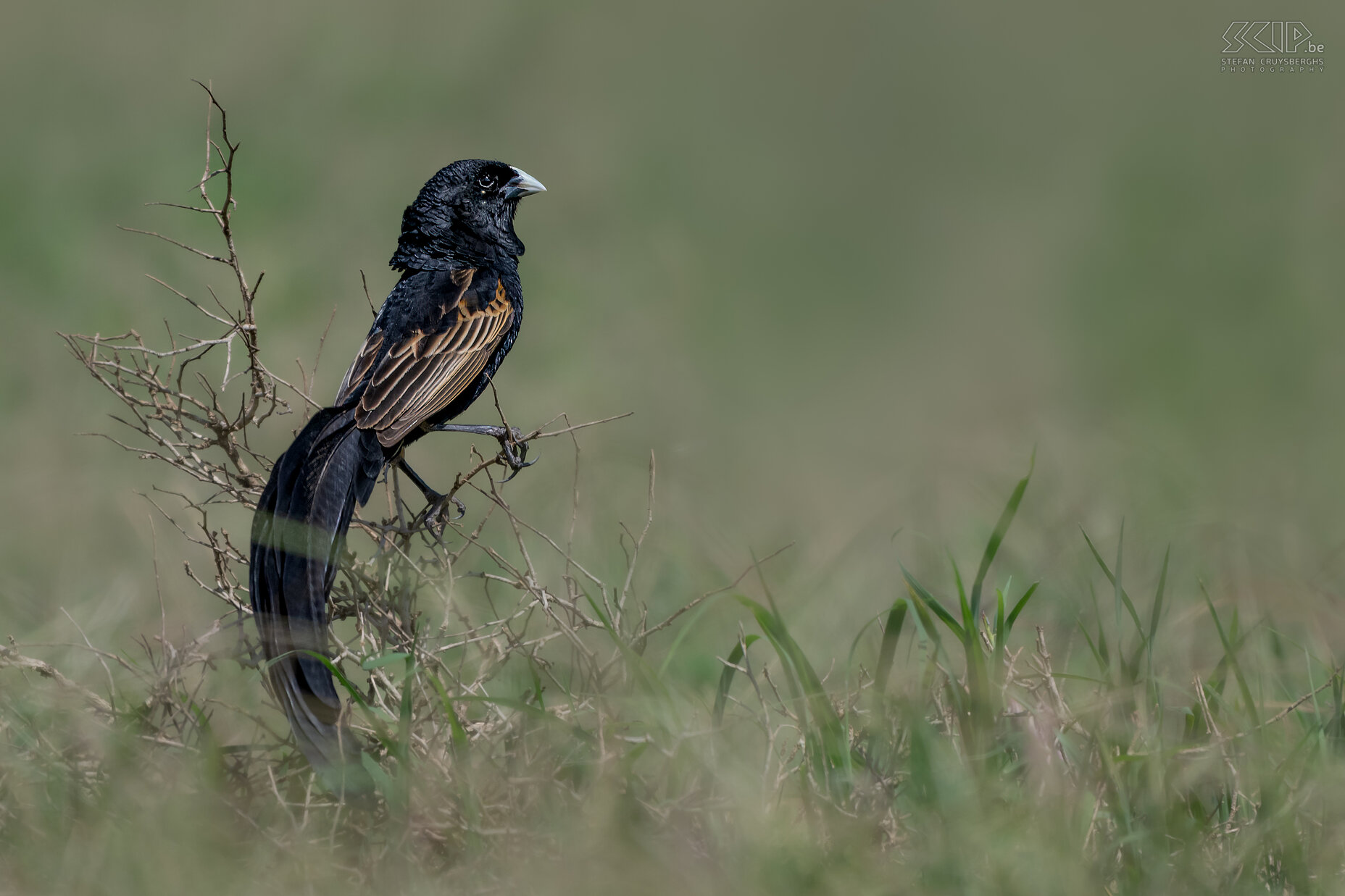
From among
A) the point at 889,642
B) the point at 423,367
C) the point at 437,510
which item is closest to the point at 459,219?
the point at 423,367

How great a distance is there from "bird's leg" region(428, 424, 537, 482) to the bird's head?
2.76 ft

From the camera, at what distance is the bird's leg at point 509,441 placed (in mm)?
3658

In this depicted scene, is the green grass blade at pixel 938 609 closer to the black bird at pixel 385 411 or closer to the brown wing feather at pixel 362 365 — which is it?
the black bird at pixel 385 411

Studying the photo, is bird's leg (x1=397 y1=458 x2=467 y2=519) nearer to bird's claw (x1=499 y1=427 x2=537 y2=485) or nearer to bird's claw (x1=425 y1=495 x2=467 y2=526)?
bird's claw (x1=425 y1=495 x2=467 y2=526)

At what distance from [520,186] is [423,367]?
1208mm

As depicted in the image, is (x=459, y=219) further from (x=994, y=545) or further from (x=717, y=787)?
(x=717, y=787)

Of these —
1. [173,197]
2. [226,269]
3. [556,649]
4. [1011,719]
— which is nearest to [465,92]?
[173,197]

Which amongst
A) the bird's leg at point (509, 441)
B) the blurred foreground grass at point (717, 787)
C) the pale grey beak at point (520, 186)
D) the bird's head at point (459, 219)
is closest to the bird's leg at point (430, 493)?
the bird's leg at point (509, 441)

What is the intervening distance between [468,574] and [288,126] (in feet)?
30.0

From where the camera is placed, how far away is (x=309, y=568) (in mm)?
2945

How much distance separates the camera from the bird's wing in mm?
3684

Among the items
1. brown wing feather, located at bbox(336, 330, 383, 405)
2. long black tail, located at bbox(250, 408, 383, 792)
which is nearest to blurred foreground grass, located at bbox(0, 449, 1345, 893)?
long black tail, located at bbox(250, 408, 383, 792)

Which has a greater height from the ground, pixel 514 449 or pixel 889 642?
pixel 514 449

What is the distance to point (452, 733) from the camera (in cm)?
282
